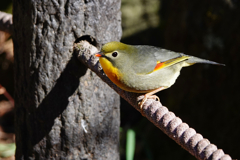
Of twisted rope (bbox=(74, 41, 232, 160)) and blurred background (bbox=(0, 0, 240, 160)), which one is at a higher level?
twisted rope (bbox=(74, 41, 232, 160))

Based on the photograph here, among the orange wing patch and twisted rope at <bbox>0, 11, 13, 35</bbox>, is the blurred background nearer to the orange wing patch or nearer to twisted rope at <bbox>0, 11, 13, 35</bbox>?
the orange wing patch

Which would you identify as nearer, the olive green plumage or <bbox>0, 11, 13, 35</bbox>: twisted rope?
the olive green plumage

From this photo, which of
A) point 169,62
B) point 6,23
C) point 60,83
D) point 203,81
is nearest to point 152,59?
point 169,62

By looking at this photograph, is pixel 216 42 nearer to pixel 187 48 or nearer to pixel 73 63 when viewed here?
pixel 187 48

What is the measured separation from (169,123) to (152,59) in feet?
3.22

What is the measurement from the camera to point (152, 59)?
2.82 m

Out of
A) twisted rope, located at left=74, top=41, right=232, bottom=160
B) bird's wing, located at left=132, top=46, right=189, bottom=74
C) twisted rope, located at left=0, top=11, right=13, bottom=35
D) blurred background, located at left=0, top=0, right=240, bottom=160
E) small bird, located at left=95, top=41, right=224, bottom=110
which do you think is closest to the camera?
twisted rope, located at left=74, top=41, right=232, bottom=160

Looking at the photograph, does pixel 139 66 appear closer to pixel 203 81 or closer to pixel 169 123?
pixel 169 123

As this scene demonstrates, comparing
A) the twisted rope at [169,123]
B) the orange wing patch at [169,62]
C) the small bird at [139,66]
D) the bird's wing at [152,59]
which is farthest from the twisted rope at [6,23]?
the orange wing patch at [169,62]

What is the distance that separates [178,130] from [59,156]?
4.72 ft

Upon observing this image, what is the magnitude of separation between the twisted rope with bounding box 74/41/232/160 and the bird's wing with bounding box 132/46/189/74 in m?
0.27

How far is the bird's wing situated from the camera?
8.87 feet

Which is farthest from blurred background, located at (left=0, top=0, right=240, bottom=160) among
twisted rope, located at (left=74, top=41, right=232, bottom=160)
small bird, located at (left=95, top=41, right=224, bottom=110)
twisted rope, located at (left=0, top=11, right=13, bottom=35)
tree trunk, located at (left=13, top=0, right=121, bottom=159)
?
twisted rope, located at (left=0, top=11, right=13, bottom=35)

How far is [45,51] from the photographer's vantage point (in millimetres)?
2600
